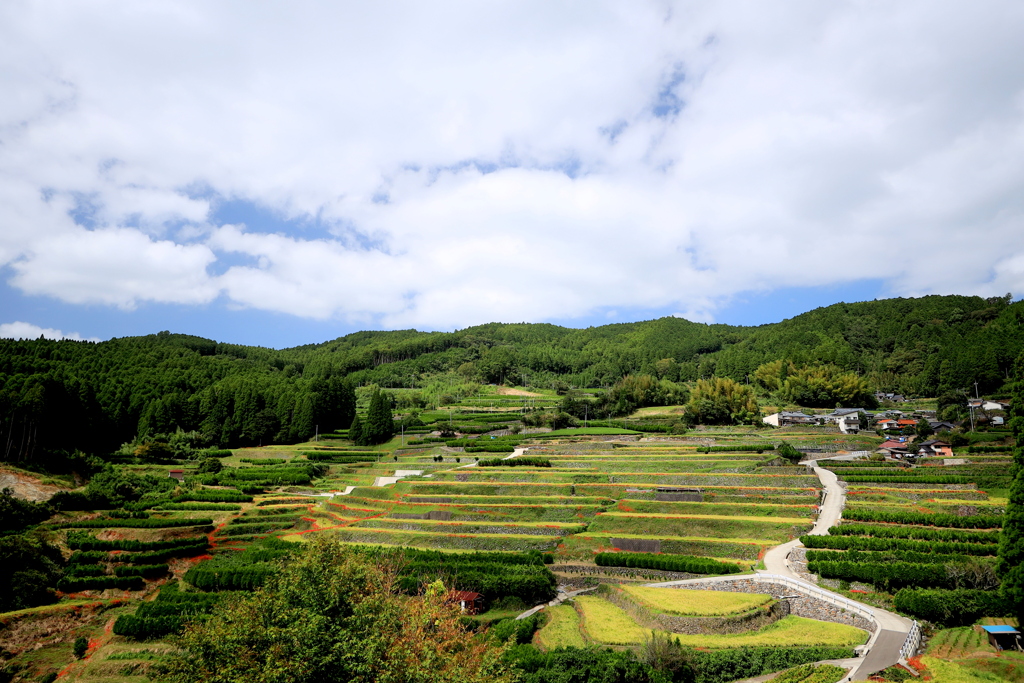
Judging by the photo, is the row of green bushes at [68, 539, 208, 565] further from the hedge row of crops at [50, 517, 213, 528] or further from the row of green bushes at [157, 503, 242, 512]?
the row of green bushes at [157, 503, 242, 512]

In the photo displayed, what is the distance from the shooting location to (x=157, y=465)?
6512cm

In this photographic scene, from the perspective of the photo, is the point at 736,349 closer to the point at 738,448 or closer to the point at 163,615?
the point at 738,448

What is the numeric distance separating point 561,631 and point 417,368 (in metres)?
127

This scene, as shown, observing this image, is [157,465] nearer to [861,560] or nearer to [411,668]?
[411,668]

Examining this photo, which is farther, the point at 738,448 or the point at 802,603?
the point at 738,448

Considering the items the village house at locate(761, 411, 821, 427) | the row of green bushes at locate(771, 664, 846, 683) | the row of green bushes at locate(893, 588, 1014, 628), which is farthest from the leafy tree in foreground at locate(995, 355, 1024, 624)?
the village house at locate(761, 411, 821, 427)

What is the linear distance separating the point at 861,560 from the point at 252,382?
8522 cm

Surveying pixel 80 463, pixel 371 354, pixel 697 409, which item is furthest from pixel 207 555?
pixel 371 354

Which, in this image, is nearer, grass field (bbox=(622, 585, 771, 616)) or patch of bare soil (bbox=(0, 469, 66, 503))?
grass field (bbox=(622, 585, 771, 616))

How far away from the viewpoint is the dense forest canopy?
70.2 m

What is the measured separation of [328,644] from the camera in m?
17.3

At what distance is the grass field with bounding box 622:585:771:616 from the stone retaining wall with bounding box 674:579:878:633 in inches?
22.7

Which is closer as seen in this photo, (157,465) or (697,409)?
(157,465)

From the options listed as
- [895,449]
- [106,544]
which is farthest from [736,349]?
[106,544]
